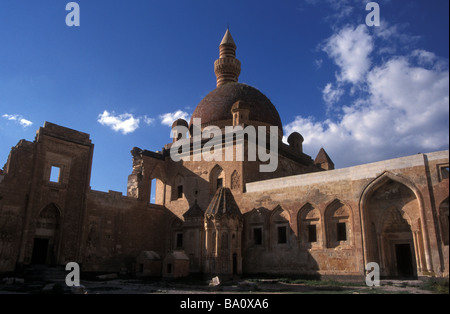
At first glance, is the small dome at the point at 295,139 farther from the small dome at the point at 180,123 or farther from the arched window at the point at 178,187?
the arched window at the point at 178,187

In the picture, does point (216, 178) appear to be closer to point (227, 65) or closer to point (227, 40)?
point (227, 65)

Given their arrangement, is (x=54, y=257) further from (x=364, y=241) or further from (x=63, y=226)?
(x=364, y=241)

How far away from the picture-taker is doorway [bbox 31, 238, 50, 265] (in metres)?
18.2

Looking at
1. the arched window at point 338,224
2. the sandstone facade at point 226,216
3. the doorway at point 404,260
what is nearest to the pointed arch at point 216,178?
the sandstone facade at point 226,216

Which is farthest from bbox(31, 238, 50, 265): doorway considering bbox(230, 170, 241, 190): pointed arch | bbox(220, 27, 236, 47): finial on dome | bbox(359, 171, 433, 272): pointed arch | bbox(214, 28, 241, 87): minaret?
bbox(220, 27, 236, 47): finial on dome

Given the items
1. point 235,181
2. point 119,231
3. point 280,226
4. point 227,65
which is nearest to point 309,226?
point 280,226

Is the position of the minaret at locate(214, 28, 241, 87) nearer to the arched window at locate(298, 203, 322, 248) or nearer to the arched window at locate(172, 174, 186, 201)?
the arched window at locate(172, 174, 186, 201)

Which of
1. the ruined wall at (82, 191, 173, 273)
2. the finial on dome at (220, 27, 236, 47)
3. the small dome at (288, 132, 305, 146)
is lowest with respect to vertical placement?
the ruined wall at (82, 191, 173, 273)

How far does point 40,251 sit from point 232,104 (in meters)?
14.5

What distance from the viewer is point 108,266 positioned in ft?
67.0

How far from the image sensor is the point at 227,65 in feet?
99.8

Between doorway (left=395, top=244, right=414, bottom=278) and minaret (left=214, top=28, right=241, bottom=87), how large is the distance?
60.0 ft

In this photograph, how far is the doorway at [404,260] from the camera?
16.7m
